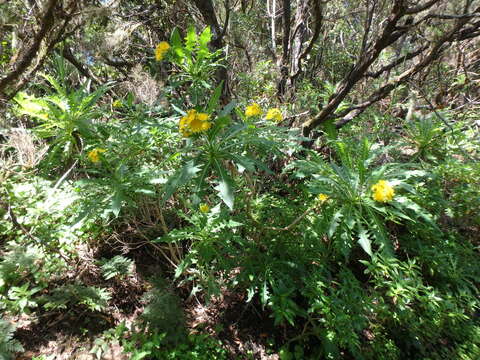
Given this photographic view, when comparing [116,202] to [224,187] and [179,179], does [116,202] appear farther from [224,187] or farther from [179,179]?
[224,187]

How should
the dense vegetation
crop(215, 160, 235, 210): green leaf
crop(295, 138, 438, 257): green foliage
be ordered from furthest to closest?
the dense vegetation, crop(295, 138, 438, 257): green foliage, crop(215, 160, 235, 210): green leaf

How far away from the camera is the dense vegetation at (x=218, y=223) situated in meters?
1.67

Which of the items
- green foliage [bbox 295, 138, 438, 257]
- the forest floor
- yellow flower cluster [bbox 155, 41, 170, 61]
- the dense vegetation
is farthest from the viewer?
the forest floor

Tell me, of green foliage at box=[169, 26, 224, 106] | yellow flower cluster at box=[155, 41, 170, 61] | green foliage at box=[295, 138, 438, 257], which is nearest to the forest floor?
green foliage at box=[295, 138, 438, 257]

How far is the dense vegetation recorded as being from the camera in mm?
1669

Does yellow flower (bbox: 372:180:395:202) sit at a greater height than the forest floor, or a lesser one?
greater

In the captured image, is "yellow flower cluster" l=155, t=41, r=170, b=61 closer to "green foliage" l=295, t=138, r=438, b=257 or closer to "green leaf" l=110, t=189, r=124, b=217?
"green leaf" l=110, t=189, r=124, b=217

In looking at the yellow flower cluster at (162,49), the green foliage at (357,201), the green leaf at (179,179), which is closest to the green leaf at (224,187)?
the green leaf at (179,179)

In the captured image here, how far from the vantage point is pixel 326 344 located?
6.16 feet

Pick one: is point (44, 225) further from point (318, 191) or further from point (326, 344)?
point (326, 344)

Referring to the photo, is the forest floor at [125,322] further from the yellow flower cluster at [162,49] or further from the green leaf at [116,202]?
the yellow flower cluster at [162,49]

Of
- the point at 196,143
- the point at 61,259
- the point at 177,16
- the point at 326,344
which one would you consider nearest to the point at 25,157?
the point at 61,259

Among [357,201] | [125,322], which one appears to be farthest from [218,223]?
[125,322]

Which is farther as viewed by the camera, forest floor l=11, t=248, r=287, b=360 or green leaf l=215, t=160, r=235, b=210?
forest floor l=11, t=248, r=287, b=360
